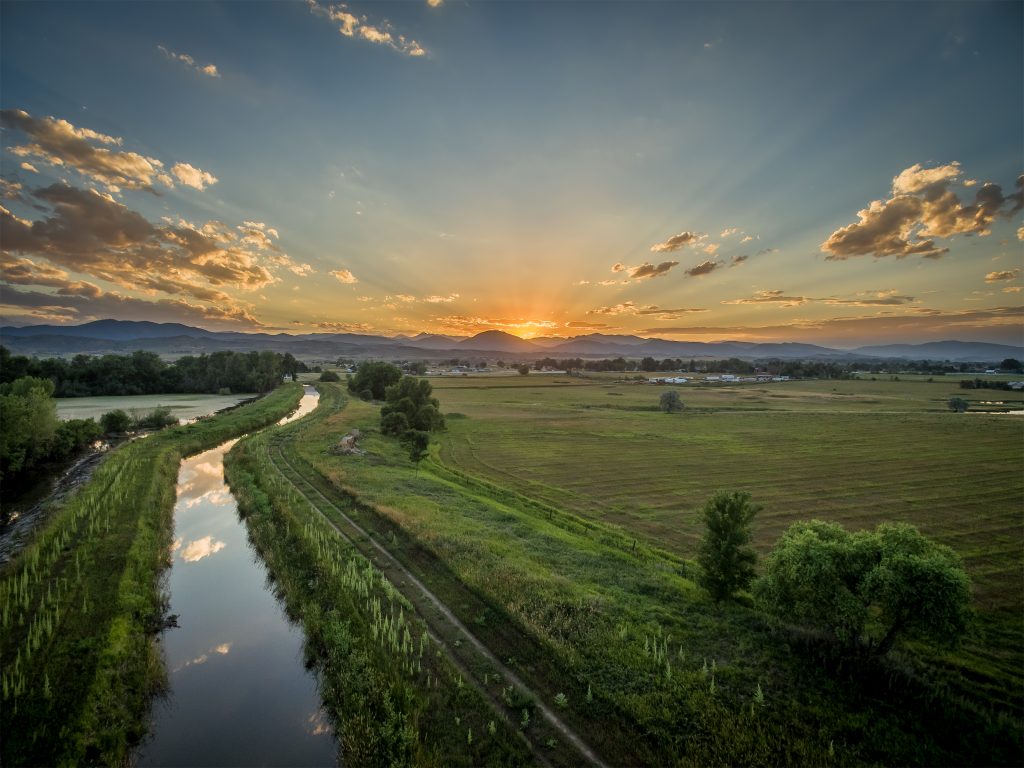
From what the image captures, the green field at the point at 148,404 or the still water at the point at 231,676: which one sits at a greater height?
the green field at the point at 148,404

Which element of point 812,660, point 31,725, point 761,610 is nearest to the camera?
point 31,725

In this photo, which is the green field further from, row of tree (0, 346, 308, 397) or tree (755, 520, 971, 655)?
tree (755, 520, 971, 655)

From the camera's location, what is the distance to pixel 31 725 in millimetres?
13383

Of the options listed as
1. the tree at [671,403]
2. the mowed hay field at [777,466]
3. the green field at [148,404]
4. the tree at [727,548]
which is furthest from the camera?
the tree at [671,403]

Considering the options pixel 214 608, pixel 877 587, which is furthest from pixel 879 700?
pixel 214 608

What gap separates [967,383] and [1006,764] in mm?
172843

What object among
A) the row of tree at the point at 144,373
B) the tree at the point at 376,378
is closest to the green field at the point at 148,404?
the row of tree at the point at 144,373

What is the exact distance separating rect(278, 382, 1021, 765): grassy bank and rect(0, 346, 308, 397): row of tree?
10151cm

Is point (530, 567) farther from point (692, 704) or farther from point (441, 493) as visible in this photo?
point (441, 493)

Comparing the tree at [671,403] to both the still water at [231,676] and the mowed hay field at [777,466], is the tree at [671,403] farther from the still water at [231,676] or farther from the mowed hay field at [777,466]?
the still water at [231,676]

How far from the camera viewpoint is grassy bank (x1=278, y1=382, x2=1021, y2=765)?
1310 centimetres

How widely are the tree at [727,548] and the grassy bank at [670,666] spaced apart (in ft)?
3.35

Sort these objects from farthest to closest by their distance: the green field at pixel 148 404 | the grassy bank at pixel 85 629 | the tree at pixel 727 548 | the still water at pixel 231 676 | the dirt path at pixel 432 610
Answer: the green field at pixel 148 404 < the tree at pixel 727 548 < the still water at pixel 231 676 < the dirt path at pixel 432 610 < the grassy bank at pixel 85 629

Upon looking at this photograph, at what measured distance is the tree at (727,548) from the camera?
20516 mm
